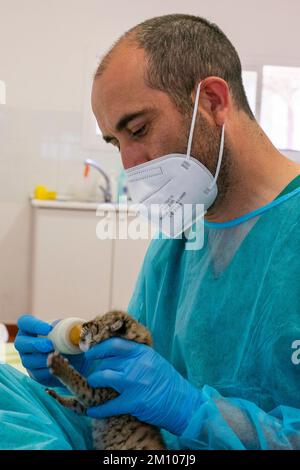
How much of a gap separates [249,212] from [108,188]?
2280mm

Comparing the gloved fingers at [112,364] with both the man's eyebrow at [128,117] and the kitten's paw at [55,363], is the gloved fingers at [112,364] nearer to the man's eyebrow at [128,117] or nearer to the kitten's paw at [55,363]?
the kitten's paw at [55,363]

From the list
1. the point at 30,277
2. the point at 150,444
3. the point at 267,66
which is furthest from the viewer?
the point at 267,66

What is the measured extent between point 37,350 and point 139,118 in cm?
43

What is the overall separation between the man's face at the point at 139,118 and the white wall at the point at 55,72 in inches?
91.6

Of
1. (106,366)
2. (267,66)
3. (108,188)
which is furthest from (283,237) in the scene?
(267,66)

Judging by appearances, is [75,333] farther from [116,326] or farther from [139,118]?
[139,118]

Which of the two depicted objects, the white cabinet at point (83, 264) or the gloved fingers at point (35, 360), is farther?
the white cabinet at point (83, 264)

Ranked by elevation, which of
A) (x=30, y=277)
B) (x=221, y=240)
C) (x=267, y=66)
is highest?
(x=267, y=66)

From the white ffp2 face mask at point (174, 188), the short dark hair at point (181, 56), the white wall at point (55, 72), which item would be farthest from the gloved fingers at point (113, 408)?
the white wall at point (55, 72)

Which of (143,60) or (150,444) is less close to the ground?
(143,60)

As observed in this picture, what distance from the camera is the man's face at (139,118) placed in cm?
92

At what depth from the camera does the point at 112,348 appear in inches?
32.0

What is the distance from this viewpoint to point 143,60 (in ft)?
3.07

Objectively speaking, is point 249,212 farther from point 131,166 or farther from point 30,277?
point 30,277
